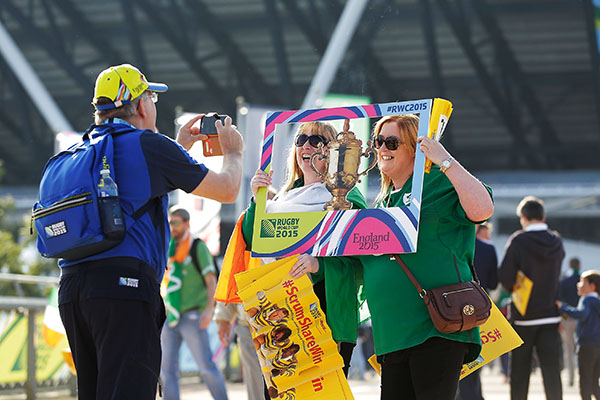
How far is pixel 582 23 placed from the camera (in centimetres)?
3016

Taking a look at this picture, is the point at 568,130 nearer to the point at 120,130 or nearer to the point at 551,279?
the point at 551,279

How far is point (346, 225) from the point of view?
4234mm

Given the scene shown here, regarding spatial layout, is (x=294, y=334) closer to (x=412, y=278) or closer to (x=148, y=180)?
(x=412, y=278)

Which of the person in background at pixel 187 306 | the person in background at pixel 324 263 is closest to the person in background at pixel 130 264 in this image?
the person in background at pixel 324 263

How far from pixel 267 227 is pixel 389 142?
727 millimetres

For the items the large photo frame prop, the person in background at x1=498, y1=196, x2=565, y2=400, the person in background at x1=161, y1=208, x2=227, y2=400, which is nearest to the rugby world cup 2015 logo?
the large photo frame prop

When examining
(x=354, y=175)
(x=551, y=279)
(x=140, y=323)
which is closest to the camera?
(x=140, y=323)

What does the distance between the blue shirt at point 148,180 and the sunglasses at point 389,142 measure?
2.87 ft

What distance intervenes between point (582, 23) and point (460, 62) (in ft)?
15.2

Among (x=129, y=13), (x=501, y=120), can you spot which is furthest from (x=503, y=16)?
(x=129, y=13)

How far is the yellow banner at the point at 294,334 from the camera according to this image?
4.35 metres

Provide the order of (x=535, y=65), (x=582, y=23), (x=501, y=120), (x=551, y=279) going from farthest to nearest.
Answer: (x=501, y=120) → (x=535, y=65) → (x=582, y=23) → (x=551, y=279)

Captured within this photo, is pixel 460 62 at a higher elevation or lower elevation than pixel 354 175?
higher

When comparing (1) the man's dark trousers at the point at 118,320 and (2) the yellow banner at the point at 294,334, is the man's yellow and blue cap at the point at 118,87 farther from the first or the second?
(2) the yellow banner at the point at 294,334
